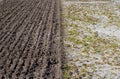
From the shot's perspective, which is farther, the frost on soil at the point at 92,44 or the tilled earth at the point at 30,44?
the frost on soil at the point at 92,44

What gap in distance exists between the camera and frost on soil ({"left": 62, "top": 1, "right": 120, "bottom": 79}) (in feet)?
28.1

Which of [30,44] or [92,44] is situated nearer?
[30,44]

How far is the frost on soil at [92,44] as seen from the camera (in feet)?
28.1

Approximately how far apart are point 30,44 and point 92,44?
8.43 feet

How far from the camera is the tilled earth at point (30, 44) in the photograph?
821cm

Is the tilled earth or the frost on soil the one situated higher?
the tilled earth

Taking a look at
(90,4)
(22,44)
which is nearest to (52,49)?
(22,44)

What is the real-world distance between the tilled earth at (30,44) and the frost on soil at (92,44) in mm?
476

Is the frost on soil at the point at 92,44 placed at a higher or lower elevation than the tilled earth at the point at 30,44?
lower

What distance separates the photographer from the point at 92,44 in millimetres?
11305

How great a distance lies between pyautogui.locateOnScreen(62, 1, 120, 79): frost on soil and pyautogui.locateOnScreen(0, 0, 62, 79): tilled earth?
48 cm

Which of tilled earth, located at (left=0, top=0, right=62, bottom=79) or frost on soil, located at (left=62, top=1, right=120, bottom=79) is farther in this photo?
frost on soil, located at (left=62, top=1, right=120, bottom=79)

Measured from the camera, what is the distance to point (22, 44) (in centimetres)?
1062

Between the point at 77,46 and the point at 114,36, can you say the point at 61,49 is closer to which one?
the point at 77,46
